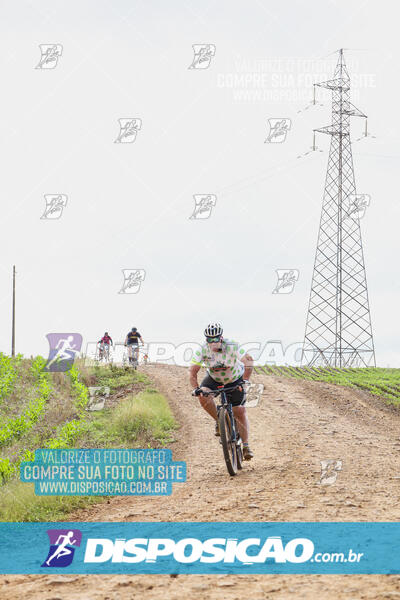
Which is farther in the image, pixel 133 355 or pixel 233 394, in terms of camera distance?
pixel 133 355

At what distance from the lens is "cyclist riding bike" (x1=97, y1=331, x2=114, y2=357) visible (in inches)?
1227

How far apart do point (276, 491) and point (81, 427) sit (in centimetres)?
986

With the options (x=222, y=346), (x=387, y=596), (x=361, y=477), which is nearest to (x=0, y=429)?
(x=222, y=346)

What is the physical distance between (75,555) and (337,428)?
33.7 feet

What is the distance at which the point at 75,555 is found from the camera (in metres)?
6.95

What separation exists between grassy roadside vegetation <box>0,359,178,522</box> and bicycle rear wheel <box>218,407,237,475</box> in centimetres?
256

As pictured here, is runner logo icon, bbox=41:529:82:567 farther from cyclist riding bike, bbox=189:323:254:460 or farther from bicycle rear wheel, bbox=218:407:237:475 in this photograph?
cyclist riding bike, bbox=189:323:254:460

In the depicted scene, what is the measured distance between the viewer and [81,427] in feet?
57.9

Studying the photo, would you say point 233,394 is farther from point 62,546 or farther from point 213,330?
point 62,546

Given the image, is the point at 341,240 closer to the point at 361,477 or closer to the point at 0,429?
the point at 0,429

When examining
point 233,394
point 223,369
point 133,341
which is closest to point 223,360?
point 223,369

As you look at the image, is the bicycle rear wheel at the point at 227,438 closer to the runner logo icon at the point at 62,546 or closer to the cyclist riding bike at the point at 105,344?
the runner logo icon at the point at 62,546

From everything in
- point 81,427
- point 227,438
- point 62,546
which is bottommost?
point 62,546

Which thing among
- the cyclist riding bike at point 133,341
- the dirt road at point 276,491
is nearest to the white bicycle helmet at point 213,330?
the dirt road at point 276,491
